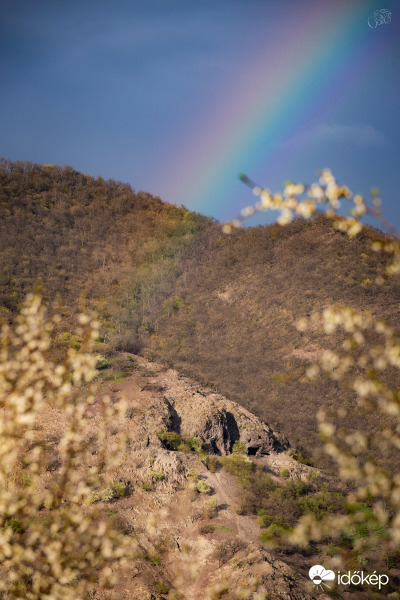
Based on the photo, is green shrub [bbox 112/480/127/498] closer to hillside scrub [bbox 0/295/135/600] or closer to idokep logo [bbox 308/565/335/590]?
hillside scrub [bbox 0/295/135/600]

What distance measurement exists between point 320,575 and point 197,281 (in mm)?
20461

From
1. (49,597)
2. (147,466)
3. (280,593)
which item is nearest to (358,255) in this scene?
(147,466)

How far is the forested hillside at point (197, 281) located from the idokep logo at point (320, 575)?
6138mm

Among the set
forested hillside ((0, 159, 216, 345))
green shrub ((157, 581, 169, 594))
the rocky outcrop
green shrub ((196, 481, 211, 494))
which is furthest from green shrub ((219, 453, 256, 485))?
forested hillside ((0, 159, 216, 345))

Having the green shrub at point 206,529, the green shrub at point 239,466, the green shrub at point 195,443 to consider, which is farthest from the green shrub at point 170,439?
the green shrub at point 206,529

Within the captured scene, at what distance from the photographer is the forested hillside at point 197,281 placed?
1838 centimetres

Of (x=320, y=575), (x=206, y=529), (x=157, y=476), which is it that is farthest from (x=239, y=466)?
(x=320, y=575)

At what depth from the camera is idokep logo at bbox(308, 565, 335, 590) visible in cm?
784

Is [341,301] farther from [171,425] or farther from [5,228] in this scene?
[5,228]

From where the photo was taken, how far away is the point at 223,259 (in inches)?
1125

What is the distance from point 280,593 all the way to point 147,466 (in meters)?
5.55

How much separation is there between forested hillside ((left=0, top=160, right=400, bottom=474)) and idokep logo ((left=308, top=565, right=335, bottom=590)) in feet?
20.1

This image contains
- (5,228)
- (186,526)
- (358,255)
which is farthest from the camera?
(5,228)

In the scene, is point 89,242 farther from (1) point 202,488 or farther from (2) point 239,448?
(1) point 202,488
